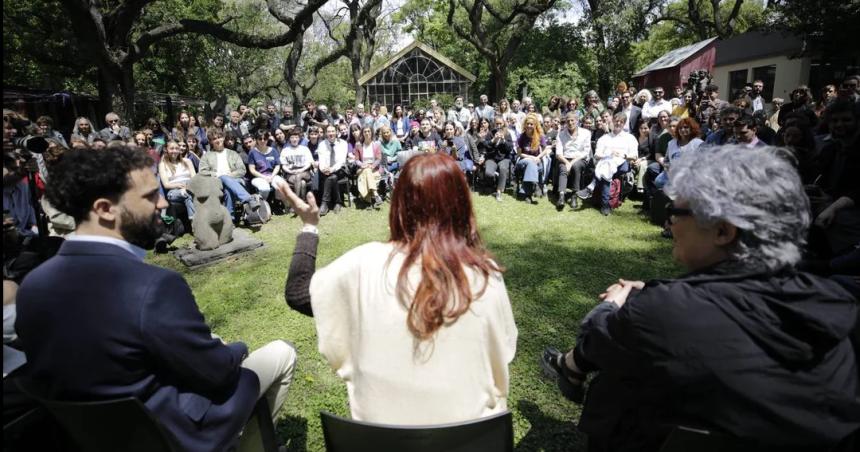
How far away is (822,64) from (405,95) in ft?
56.9

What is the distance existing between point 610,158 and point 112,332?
7224 millimetres

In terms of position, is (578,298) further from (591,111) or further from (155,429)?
(591,111)

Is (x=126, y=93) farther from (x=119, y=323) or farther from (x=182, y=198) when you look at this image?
(x=119, y=323)

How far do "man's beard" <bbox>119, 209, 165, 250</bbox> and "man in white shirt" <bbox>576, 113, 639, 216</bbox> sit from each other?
21.6 feet

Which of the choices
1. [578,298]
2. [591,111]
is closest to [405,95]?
[591,111]

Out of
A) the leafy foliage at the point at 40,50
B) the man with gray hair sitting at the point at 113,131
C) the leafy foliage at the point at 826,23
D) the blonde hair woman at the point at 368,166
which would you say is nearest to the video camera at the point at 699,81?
the leafy foliage at the point at 826,23

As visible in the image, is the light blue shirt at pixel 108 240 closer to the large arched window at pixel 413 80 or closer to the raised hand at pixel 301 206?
the raised hand at pixel 301 206

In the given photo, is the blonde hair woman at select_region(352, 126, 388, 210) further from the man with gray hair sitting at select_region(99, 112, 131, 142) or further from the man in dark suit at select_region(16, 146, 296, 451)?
the man in dark suit at select_region(16, 146, 296, 451)

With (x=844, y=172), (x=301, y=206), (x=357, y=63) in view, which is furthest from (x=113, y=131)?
(x=357, y=63)

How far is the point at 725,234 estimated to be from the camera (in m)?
1.42

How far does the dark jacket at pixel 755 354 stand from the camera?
49.6 inches

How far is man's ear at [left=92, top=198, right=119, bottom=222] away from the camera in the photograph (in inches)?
68.6

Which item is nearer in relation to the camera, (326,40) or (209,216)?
(209,216)

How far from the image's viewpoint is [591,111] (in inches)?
405
